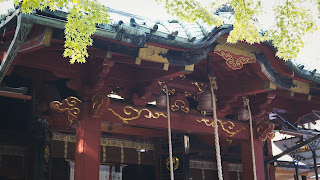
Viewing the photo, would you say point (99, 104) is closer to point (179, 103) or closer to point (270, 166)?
point (179, 103)

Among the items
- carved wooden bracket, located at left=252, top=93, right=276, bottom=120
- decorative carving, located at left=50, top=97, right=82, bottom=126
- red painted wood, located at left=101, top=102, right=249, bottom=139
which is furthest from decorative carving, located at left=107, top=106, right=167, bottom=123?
carved wooden bracket, located at left=252, top=93, right=276, bottom=120

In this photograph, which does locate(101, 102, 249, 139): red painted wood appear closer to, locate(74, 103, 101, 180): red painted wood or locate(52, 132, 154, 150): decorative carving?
locate(74, 103, 101, 180): red painted wood

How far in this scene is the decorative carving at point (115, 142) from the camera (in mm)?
9578

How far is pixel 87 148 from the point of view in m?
7.20

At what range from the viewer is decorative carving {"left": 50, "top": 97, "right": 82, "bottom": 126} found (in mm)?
7175

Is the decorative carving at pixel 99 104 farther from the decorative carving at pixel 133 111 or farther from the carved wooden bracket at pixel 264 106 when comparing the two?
the carved wooden bracket at pixel 264 106

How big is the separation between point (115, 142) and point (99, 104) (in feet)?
10.9

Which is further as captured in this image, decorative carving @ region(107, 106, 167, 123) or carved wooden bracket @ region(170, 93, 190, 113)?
carved wooden bracket @ region(170, 93, 190, 113)

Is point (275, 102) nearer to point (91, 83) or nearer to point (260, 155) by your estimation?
point (260, 155)

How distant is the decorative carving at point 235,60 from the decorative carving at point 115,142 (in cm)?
375

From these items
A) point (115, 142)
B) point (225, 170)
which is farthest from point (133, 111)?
point (225, 170)

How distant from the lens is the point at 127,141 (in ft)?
34.9

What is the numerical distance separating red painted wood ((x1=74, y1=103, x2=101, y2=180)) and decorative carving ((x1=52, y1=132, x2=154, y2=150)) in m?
2.34

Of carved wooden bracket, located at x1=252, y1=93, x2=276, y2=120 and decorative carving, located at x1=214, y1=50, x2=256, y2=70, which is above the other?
decorative carving, located at x1=214, y1=50, x2=256, y2=70
